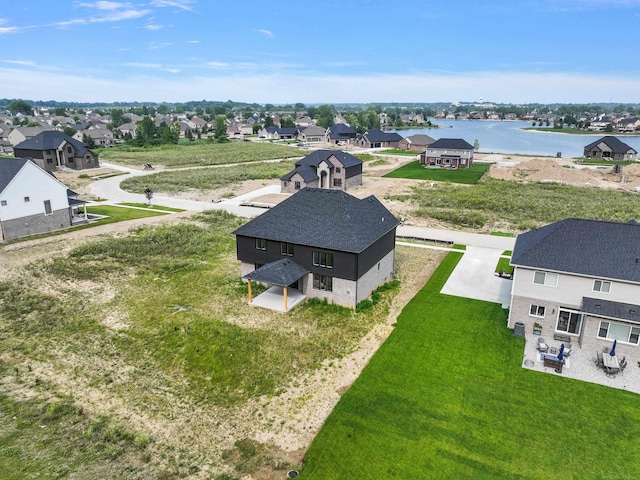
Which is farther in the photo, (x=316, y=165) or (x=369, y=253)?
(x=316, y=165)

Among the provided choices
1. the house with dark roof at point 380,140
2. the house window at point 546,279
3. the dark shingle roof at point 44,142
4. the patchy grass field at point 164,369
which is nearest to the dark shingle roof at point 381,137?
the house with dark roof at point 380,140

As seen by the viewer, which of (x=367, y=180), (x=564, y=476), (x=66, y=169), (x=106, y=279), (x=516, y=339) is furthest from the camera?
(x=66, y=169)

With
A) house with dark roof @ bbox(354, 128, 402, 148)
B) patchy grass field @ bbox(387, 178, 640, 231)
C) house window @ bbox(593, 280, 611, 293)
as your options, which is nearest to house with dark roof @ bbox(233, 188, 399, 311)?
house window @ bbox(593, 280, 611, 293)

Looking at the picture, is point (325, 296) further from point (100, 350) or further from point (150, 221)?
point (150, 221)

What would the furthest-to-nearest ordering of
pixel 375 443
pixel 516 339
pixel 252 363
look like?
pixel 516 339
pixel 252 363
pixel 375 443

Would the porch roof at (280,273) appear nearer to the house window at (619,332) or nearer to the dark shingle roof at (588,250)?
the dark shingle roof at (588,250)

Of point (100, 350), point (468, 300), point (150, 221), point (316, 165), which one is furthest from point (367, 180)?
point (100, 350)

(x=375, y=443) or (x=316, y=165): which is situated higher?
(x=316, y=165)
